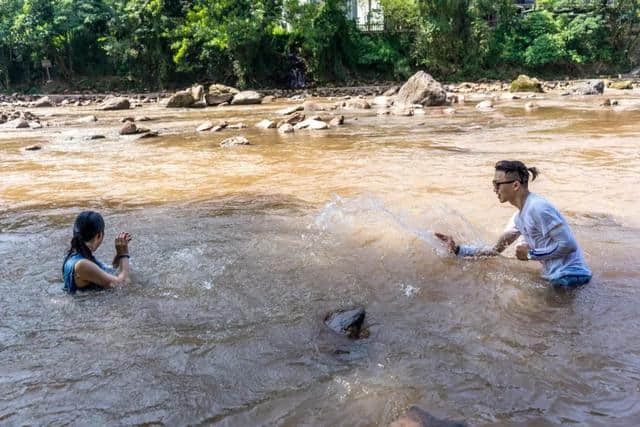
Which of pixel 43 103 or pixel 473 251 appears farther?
pixel 43 103

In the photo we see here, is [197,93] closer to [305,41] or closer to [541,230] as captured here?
[305,41]

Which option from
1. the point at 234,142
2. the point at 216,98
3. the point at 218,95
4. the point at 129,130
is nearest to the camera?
the point at 234,142

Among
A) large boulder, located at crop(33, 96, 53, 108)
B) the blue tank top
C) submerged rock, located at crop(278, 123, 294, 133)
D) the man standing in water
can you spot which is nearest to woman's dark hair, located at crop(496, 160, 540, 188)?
the man standing in water

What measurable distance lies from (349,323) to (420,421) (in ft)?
3.22

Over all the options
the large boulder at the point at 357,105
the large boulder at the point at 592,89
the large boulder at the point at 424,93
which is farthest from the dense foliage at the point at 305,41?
the large boulder at the point at 424,93

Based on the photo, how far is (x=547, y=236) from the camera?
3596 millimetres

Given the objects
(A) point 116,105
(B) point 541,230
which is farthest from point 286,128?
(A) point 116,105

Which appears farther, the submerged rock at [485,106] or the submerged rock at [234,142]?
the submerged rock at [485,106]

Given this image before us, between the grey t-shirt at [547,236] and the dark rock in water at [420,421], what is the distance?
1.72 m

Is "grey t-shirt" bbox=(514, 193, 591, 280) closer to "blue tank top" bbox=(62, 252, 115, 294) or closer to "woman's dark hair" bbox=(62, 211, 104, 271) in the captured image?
"woman's dark hair" bbox=(62, 211, 104, 271)

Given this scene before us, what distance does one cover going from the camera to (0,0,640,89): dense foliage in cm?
2833

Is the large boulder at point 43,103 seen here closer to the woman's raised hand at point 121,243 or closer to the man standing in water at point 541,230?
the woman's raised hand at point 121,243

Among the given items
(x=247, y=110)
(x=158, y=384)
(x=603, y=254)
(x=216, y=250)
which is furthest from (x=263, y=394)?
(x=247, y=110)

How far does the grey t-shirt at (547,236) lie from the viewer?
11.7 ft
